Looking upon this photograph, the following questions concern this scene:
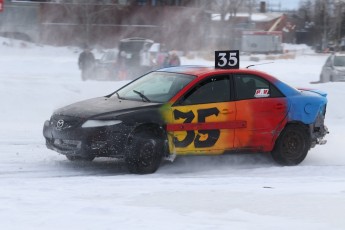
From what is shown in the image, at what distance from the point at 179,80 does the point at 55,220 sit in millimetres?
4566

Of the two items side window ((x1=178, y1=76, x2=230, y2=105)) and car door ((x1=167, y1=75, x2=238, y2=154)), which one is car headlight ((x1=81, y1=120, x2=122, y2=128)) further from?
side window ((x1=178, y1=76, x2=230, y2=105))

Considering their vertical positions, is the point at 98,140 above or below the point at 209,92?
below

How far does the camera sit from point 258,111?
35.0ft

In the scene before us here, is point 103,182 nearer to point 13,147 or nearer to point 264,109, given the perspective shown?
point 264,109

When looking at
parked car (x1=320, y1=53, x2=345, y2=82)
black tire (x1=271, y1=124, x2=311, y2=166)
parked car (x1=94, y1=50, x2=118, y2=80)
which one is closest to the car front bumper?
black tire (x1=271, y1=124, x2=311, y2=166)

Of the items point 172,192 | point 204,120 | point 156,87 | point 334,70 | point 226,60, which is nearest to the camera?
point 172,192

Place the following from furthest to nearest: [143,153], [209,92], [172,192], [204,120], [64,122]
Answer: [209,92]
[204,120]
[64,122]
[143,153]
[172,192]

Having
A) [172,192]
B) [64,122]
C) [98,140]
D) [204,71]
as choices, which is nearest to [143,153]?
[98,140]

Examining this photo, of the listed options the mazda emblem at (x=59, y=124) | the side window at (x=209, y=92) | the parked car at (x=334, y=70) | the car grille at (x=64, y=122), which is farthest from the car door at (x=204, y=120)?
the parked car at (x=334, y=70)

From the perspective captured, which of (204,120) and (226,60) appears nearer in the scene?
(204,120)

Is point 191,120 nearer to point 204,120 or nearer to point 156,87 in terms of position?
point 204,120

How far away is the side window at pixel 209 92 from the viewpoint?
1018 centimetres

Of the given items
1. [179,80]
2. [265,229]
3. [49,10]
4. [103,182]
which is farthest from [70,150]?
[49,10]

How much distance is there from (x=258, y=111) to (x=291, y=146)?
829 mm
